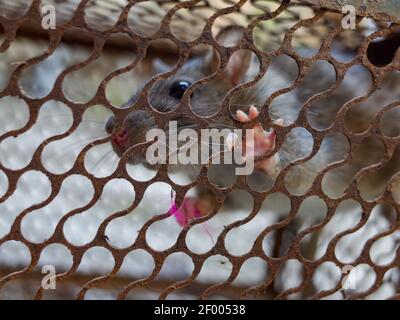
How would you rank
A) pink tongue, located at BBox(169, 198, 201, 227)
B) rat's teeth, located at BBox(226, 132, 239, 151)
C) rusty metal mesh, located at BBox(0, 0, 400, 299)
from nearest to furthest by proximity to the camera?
rusty metal mesh, located at BBox(0, 0, 400, 299) → rat's teeth, located at BBox(226, 132, 239, 151) → pink tongue, located at BBox(169, 198, 201, 227)

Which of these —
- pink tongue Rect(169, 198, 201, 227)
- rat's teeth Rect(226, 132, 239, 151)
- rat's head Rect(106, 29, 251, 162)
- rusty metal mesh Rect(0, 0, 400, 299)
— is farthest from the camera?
pink tongue Rect(169, 198, 201, 227)

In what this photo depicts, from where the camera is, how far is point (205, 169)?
33.1 inches

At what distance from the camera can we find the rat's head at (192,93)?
109 centimetres

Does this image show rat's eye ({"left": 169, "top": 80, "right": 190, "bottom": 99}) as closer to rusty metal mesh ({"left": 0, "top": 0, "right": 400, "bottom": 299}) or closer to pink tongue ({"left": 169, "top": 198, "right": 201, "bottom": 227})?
rusty metal mesh ({"left": 0, "top": 0, "right": 400, "bottom": 299})

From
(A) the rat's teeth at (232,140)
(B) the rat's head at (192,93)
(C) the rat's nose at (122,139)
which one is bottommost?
(A) the rat's teeth at (232,140)

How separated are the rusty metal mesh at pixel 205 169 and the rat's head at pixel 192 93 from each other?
70 millimetres

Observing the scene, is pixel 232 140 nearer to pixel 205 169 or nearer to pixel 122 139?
pixel 205 169

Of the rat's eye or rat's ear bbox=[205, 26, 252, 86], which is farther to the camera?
the rat's eye

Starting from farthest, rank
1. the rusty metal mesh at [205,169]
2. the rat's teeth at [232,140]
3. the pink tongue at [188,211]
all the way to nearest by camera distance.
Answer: the pink tongue at [188,211] < the rat's teeth at [232,140] < the rusty metal mesh at [205,169]

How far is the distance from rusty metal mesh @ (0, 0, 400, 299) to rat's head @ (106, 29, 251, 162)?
0.07 m

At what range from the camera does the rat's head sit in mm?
1094

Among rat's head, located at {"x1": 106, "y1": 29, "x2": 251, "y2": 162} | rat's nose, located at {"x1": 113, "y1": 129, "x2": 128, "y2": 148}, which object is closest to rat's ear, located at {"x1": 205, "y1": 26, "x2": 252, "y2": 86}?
rat's head, located at {"x1": 106, "y1": 29, "x2": 251, "y2": 162}

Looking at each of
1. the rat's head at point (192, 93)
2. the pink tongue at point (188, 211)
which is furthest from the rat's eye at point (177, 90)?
the pink tongue at point (188, 211)

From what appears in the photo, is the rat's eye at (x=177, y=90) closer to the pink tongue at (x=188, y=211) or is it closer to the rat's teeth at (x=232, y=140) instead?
the pink tongue at (x=188, y=211)
